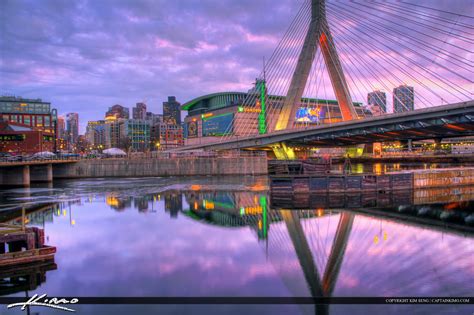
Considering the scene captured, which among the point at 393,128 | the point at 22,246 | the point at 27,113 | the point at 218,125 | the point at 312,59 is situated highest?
the point at 27,113

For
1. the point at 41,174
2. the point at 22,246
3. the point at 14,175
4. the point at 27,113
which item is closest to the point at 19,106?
the point at 27,113

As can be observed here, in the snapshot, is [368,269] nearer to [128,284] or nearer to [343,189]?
[128,284]

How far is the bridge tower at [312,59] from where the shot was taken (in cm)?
6066

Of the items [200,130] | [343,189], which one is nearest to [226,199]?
[343,189]

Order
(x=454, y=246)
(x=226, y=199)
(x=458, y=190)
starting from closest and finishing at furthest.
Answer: (x=454, y=246) < (x=226, y=199) < (x=458, y=190)

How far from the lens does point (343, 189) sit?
3997 centimetres

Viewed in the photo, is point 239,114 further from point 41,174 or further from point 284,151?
point 41,174

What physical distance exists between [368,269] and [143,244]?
1181cm

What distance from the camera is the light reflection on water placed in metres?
12.9

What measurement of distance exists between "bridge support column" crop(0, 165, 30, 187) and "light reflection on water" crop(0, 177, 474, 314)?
30235 mm

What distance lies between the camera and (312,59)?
62125mm

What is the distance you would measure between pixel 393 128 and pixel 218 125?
121247 millimetres

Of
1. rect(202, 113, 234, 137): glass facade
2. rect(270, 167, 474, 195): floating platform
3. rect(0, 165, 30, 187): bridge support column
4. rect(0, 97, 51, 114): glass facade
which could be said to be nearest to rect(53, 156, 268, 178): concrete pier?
rect(0, 165, 30, 187): bridge support column

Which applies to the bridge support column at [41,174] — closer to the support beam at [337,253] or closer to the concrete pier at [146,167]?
the concrete pier at [146,167]
